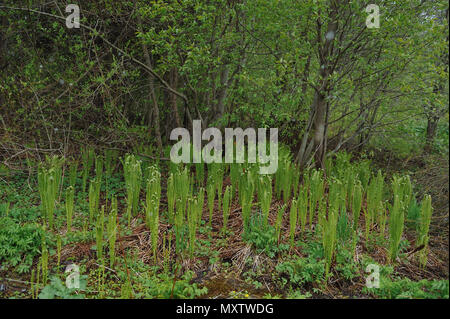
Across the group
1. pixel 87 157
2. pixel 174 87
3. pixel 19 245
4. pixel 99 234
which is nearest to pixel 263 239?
pixel 99 234

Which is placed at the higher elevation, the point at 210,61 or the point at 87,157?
the point at 210,61

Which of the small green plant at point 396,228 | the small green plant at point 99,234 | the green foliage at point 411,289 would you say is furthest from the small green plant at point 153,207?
the small green plant at point 396,228

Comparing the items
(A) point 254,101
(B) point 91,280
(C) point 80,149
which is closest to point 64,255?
(B) point 91,280

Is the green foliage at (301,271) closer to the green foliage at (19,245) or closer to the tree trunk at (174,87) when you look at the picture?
the green foliage at (19,245)

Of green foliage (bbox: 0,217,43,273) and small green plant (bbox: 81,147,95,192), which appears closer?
green foliage (bbox: 0,217,43,273)

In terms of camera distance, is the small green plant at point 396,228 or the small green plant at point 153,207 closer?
the small green plant at point 396,228

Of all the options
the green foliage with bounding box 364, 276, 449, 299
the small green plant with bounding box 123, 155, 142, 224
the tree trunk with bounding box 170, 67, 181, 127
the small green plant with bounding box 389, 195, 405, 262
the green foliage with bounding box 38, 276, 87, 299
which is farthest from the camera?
the tree trunk with bounding box 170, 67, 181, 127

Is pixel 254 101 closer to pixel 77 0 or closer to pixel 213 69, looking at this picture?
pixel 213 69

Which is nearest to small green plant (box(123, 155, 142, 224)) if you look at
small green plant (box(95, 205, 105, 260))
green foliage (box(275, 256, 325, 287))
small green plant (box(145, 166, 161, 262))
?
small green plant (box(145, 166, 161, 262))

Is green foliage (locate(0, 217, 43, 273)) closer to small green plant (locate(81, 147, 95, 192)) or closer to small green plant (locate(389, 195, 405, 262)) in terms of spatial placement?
small green plant (locate(81, 147, 95, 192))

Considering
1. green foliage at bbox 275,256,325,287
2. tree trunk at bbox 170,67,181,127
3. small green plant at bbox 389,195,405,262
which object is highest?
tree trunk at bbox 170,67,181,127

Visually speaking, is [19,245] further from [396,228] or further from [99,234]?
[396,228]

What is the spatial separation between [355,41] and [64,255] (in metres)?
4.35
